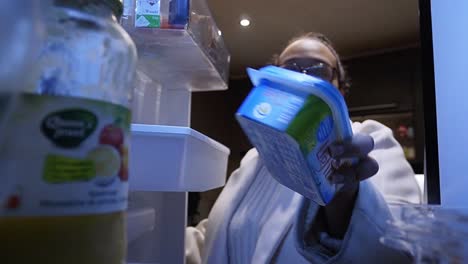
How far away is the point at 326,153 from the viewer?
356 millimetres

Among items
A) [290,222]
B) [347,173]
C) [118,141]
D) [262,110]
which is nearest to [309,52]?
[290,222]

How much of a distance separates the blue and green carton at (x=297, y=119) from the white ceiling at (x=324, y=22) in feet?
5.59

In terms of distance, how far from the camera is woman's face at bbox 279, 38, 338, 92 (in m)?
0.98

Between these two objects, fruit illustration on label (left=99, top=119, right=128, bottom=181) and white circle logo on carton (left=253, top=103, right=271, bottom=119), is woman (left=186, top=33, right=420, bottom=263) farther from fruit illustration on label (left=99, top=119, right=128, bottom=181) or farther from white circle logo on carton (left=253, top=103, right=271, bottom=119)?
fruit illustration on label (left=99, top=119, right=128, bottom=181)

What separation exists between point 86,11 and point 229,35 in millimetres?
2158

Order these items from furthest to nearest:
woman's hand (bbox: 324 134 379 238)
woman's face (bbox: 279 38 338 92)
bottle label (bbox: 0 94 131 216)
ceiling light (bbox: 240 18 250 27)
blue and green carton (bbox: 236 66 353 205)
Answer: ceiling light (bbox: 240 18 250 27), woman's face (bbox: 279 38 338 92), woman's hand (bbox: 324 134 379 238), blue and green carton (bbox: 236 66 353 205), bottle label (bbox: 0 94 131 216)

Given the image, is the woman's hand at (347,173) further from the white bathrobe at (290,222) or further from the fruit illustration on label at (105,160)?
the fruit illustration on label at (105,160)

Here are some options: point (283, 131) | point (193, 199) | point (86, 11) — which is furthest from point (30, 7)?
point (193, 199)

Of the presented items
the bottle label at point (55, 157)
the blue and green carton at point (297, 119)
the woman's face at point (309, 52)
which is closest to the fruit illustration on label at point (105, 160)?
the bottle label at point (55, 157)

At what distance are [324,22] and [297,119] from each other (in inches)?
77.6

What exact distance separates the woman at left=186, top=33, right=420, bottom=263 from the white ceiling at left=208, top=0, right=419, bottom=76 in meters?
0.98

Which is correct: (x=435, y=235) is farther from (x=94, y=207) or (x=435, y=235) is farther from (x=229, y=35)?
(x=229, y=35)

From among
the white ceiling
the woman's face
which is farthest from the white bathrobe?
the white ceiling

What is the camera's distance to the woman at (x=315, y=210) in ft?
1.70
